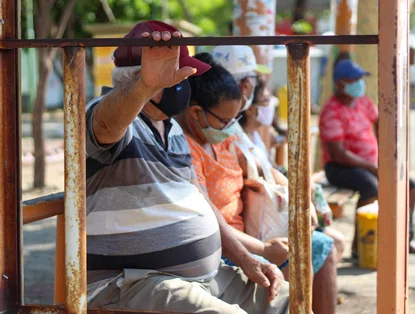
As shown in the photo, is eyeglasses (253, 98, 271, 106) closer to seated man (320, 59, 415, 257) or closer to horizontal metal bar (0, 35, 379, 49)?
seated man (320, 59, 415, 257)

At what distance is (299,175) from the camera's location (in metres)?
1.76

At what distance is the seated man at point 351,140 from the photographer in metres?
5.66

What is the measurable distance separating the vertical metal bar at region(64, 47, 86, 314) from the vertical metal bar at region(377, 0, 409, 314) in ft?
2.41

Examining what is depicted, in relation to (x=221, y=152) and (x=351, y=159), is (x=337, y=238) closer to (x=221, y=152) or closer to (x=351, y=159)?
(x=221, y=152)

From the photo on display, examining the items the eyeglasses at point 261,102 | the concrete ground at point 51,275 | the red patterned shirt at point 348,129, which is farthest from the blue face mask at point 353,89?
the eyeglasses at point 261,102

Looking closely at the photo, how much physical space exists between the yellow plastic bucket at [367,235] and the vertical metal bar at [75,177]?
11.4 ft

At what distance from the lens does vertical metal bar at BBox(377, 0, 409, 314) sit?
1645mm

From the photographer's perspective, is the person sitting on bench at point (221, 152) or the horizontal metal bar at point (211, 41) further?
the person sitting on bench at point (221, 152)

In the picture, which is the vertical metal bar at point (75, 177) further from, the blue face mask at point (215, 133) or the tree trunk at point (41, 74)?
the tree trunk at point (41, 74)

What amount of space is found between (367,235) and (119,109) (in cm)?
340

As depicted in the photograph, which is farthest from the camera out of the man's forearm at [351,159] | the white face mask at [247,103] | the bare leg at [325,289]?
the man's forearm at [351,159]

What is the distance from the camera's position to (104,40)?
1.79 metres

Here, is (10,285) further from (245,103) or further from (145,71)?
(245,103)

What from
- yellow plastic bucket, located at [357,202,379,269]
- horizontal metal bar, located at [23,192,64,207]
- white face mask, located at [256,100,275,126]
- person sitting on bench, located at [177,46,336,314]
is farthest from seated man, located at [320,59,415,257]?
horizontal metal bar, located at [23,192,64,207]
